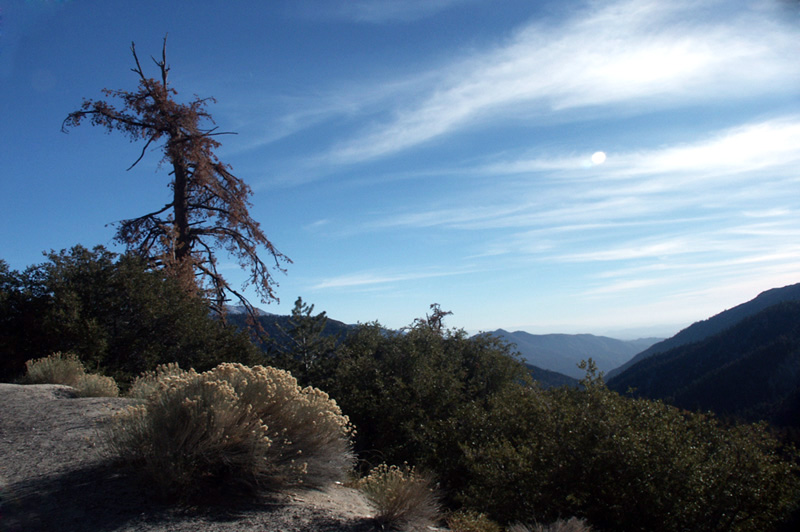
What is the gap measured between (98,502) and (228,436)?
1.14 m

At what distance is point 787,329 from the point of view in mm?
99000

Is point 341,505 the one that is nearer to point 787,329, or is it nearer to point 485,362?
point 485,362

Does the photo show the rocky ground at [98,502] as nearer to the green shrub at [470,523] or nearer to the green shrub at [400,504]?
the green shrub at [400,504]

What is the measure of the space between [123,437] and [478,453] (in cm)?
471

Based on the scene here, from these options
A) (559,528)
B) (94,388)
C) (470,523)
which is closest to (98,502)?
(470,523)

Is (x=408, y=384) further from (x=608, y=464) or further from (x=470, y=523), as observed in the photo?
(x=470, y=523)

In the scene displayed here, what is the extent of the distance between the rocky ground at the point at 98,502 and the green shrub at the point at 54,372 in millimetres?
3451

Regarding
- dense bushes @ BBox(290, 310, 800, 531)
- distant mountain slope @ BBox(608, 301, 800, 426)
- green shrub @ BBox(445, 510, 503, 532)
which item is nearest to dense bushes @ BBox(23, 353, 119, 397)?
dense bushes @ BBox(290, 310, 800, 531)

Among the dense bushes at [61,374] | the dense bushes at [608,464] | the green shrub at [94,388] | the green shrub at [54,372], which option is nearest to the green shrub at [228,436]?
the dense bushes at [608,464]

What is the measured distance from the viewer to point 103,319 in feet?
37.6

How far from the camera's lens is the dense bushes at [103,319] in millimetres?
10789

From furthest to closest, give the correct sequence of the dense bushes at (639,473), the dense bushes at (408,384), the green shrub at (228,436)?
the dense bushes at (408,384) → the dense bushes at (639,473) → the green shrub at (228,436)

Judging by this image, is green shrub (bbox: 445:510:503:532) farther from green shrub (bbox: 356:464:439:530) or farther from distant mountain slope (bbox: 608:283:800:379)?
distant mountain slope (bbox: 608:283:800:379)

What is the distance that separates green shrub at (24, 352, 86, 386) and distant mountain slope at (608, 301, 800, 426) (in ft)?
223
